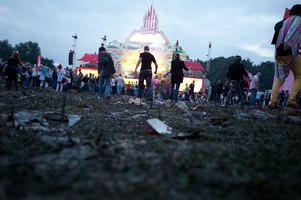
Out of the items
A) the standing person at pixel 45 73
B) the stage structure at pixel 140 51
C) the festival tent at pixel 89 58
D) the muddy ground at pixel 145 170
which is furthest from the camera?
the festival tent at pixel 89 58

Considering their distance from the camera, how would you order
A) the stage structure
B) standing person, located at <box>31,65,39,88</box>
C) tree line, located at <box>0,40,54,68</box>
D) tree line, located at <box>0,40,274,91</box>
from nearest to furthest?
standing person, located at <box>31,65,39,88</box>
the stage structure
tree line, located at <box>0,40,54,68</box>
tree line, located at <box>0,40,274,91</box>

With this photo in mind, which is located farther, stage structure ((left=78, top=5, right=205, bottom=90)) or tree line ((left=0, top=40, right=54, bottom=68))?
tree line ((left=0, top=40, right=54, bottom=68))

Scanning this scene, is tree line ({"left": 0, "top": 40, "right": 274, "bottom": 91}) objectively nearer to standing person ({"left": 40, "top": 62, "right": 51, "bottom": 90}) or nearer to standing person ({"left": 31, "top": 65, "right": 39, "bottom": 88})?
standing person ({"left": 31, "top": 65, "right": 39, "bottom": 88})

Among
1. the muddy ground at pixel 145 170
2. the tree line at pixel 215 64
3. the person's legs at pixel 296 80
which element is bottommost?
the muddy ground at pixel 145 170

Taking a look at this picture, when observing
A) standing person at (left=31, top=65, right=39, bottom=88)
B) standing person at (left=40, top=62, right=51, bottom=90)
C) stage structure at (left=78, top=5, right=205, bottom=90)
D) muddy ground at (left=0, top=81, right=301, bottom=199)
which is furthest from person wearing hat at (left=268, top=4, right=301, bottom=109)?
stage structure at (left=78, top=5, right=205, bottom=90)

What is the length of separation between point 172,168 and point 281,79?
473 centimetres

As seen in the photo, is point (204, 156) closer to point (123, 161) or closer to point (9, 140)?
point (123, 161)

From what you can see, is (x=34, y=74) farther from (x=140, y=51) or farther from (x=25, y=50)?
(x=25, y=50)

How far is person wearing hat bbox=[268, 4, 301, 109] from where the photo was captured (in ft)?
15.3

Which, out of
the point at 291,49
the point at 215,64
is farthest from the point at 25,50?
the point at 291,49

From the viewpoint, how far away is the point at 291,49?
4723mm

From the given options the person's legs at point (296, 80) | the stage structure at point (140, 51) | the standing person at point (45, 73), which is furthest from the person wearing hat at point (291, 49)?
the stage structure at point (140, 51)

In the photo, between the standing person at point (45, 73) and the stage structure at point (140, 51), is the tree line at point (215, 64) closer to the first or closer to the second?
the stage structure at point (140, 51)

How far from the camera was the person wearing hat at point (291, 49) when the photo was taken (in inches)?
183
